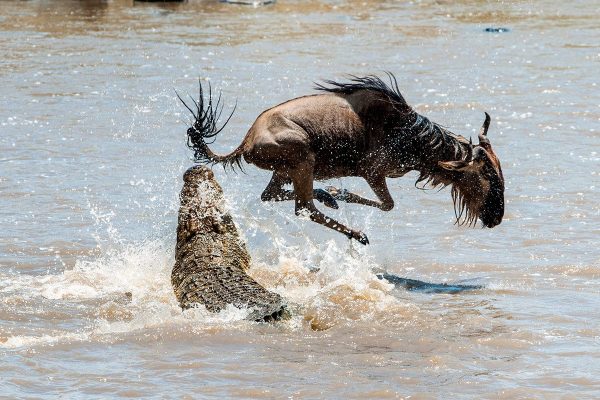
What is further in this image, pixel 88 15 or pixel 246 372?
pixel 88 15

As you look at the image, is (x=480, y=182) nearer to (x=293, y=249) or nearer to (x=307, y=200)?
(x=307, y=200)

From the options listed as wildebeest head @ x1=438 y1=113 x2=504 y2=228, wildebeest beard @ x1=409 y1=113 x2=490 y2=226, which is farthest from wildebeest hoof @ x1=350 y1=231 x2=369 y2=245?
wildebeest head @ x1=438 y1=113 x2=504 y2=228

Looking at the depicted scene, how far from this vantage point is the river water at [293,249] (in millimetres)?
5840

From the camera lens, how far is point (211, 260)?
736 cm

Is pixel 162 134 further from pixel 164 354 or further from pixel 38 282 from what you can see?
pixel 164 354

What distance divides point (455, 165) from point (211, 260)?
2043 mm

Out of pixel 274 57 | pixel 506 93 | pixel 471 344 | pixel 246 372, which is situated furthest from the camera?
pixel 274 57

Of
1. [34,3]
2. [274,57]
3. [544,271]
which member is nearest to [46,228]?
[544,271]

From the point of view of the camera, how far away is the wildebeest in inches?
317

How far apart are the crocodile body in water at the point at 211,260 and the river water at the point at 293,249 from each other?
0.13m

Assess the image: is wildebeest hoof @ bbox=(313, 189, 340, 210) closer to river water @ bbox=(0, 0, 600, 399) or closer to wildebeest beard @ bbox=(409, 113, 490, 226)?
river water @ bbox=(0, 0, 600, 399)

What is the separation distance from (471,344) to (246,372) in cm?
139

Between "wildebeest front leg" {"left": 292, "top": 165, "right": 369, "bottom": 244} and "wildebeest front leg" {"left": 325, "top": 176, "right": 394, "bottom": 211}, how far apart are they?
0.34 metres

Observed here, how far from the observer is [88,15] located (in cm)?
2592
